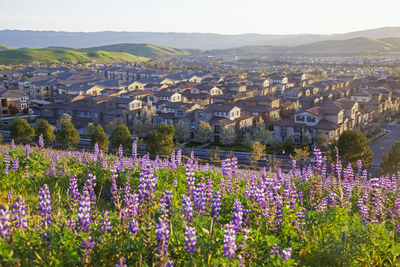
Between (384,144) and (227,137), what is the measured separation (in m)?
18.8

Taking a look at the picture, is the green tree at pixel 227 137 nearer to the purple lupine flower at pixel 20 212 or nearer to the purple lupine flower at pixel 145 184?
the purple lupine flower at pixel 145 184

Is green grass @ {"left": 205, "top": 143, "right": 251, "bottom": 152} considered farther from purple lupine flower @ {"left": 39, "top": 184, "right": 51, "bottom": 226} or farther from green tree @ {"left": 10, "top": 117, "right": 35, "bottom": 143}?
purple lupine flower @ {"left": 39, "top": 184, "right": 51, "bottom": 226}

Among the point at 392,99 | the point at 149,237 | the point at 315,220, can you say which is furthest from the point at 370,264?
the point at 392,99

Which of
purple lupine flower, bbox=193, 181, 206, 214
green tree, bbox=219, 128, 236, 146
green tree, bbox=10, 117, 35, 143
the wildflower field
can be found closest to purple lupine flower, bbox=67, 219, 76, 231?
the wildflower field

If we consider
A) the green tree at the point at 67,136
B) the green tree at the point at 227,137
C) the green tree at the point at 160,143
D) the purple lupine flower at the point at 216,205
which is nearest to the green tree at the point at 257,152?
the green tree at the point at 160,143

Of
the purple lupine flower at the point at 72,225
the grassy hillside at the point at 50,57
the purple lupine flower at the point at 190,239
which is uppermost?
the grassy hillside at the point at 50,57

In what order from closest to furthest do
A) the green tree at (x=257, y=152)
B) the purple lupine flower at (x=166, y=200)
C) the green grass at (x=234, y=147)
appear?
the purple lupine flower at (x=166, y=200), the green tree at (x=257, y=152), the green grass at (x=234, y=147)

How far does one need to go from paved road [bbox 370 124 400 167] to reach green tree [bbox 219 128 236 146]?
1561cm

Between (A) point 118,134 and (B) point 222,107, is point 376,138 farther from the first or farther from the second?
(A) point 118,134

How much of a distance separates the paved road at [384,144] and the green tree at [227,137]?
1561 centimetres

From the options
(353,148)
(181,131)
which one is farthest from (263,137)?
(353,148)

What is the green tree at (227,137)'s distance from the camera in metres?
44.1

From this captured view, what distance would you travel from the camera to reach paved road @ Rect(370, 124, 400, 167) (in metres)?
38.3

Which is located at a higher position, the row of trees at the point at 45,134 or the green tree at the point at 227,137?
the row of trees at the point at 45,134
